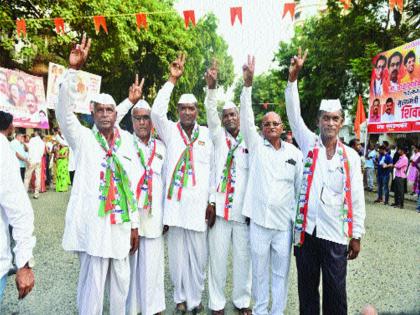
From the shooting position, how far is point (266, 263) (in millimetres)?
→ 3689

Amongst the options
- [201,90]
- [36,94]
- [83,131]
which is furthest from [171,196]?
[201,90]

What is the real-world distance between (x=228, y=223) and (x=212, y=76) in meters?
1.45

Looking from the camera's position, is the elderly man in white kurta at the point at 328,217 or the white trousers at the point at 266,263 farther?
the white trousers at the point at 266,263

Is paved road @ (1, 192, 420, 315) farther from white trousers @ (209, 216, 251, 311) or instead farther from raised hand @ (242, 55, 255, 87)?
raised hand @ (242, 55, 255, 87)

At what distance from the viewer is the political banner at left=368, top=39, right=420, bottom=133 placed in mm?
11680

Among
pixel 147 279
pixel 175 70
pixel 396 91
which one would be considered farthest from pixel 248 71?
pixel 396 91

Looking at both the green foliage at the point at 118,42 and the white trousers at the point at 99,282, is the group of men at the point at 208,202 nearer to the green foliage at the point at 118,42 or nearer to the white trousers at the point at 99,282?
the white trousers at the point at 99,282

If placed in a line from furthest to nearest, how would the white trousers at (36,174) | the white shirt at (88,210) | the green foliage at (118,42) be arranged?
1. the green foliage at (118,42)
2. the white trousers at (36,174)
3. the white shirt at (88,210)

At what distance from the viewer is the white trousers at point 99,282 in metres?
3.16

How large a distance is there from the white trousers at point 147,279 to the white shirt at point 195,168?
0.30 meters

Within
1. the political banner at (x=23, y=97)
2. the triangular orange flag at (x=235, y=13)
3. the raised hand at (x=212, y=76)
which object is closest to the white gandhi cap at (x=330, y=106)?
the raised hand at (x=212, y=76)

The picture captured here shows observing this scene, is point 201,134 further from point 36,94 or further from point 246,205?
point 36,94

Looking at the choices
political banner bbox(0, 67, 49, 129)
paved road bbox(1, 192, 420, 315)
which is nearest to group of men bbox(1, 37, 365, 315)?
paved road bbox(1, 192, 420, 315)

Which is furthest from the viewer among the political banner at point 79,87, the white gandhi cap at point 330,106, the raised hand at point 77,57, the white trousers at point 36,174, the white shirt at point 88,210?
the political banner at point 79,87
